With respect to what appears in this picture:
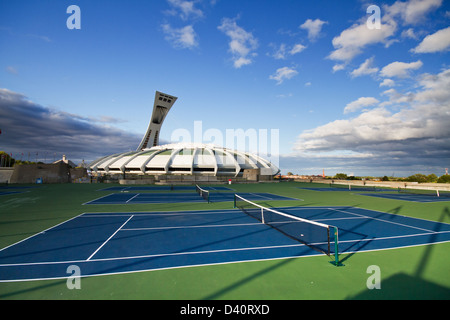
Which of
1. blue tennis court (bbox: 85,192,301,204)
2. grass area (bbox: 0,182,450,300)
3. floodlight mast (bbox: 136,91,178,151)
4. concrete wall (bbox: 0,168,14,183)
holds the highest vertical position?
floodlight mast (bbox: 136,91,178,151)

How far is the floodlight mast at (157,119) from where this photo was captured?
8981cm

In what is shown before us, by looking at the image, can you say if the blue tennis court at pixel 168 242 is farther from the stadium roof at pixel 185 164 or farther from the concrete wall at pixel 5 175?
the concrete wall at pixel 5 175

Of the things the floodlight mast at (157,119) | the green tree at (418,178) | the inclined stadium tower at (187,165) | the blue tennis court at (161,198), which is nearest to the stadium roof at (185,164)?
the inclined stadium tower at (187,165)

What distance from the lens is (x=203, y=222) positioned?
39.5 ft

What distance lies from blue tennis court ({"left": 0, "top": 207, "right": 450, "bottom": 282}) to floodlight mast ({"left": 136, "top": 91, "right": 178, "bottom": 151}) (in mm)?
83160

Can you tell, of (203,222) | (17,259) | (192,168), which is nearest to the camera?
(17,259)

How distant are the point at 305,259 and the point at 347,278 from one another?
4.63 feet

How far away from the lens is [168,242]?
845cm

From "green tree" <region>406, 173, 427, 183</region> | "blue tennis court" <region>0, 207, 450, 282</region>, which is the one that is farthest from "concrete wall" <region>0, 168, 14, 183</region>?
"green tree" <region>406, 173, 427, 183</region>

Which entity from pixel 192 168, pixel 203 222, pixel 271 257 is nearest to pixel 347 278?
pixel 271 257

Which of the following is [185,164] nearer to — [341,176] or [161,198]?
[161,198]

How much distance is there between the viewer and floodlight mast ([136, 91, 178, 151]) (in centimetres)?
8981

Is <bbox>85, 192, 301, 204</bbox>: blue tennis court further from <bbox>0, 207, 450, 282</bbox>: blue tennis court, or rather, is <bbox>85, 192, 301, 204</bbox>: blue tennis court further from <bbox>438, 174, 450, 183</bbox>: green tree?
<bbox>438, 174, 450, 183</bbox>: green tree
